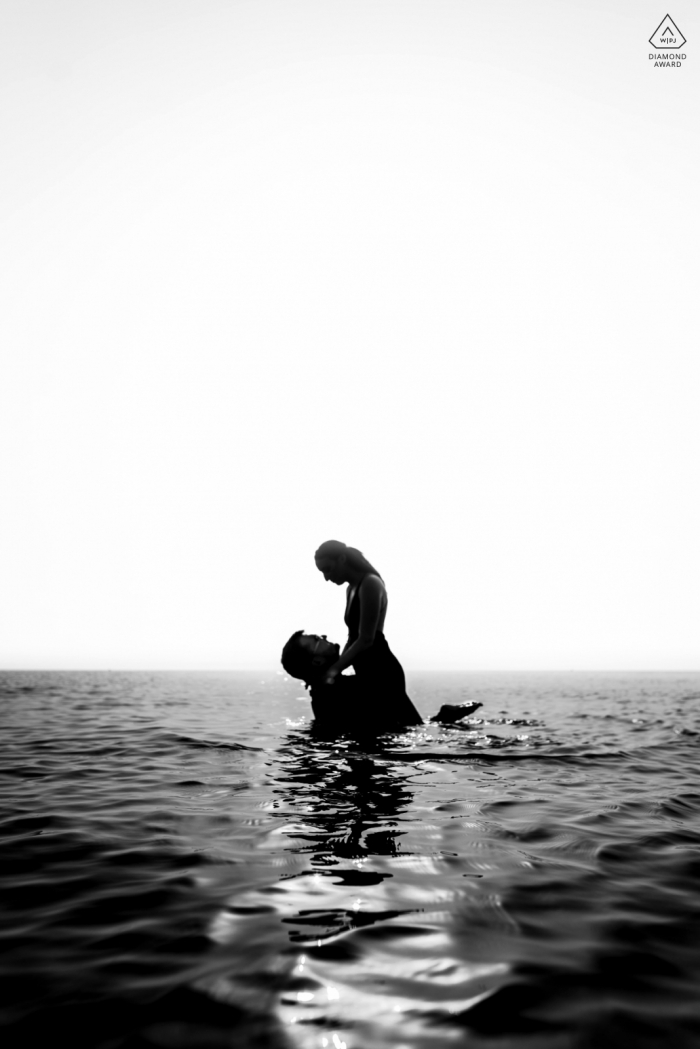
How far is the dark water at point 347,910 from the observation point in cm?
201

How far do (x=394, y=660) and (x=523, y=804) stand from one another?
13.2 ft

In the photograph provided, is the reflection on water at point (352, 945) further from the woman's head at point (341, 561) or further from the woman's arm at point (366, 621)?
the woman's head at point (341, 561)

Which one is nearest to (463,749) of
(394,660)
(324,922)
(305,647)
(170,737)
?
(394,660)

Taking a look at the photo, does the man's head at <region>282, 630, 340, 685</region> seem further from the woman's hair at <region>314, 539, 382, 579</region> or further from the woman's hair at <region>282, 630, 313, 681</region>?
the woman's hair at <region>314, 539, 382, 579</region>

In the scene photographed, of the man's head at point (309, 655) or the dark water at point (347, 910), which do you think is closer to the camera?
the dark water at point (347, 910)

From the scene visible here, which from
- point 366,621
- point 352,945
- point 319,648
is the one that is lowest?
point 352,945

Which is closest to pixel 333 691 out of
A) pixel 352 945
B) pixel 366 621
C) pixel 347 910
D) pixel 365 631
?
pixel 365 631

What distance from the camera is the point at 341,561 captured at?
29.3 feet

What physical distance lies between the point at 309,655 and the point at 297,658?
7.5 inches

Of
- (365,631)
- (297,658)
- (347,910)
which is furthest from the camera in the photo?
(297,658)

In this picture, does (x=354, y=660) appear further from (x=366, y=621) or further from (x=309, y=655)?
(x=309, y=655)

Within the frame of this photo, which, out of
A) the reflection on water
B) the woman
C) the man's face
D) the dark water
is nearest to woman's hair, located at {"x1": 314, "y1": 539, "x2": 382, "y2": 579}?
the woman

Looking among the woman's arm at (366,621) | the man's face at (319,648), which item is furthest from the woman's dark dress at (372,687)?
the man's face at (319,648)

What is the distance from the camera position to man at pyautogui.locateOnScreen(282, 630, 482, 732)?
909 centimetres
